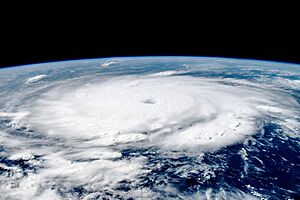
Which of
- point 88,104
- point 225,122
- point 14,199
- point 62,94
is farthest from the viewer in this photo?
point 62,94

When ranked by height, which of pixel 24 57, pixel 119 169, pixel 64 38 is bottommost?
pixel 119 169

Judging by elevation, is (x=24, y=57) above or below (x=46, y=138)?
above

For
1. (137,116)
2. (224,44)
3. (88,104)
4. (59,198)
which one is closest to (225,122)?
(224,44)

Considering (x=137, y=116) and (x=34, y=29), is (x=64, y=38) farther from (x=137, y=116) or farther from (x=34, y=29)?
(x=137, y=116)

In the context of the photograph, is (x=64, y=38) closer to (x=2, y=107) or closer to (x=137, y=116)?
(x=137, y=116)

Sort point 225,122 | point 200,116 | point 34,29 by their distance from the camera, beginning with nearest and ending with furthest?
point 34,29 < point 225,122 < point 200,116

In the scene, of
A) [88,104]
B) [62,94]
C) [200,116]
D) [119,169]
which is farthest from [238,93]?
[62,94]

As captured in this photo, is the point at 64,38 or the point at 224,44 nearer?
the point at 64,38
